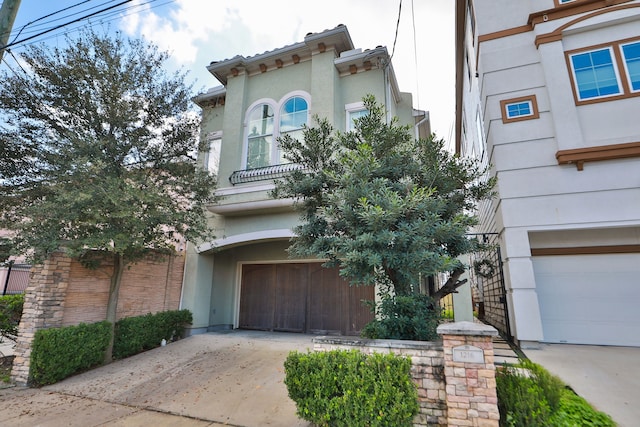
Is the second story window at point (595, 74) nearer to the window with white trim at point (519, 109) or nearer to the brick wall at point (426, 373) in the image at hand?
the window with white trim at point (519, 109)

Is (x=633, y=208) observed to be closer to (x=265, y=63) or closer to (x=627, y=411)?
(x=627, y=411)

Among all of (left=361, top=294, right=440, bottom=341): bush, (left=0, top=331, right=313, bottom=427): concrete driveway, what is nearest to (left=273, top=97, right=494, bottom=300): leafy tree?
(left=361, top=294, right=440, bottom=341): bush

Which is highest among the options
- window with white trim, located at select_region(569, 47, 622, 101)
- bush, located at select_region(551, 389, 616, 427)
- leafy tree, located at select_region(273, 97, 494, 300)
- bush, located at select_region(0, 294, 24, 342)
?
window with white trim, located at select_region(569, 47, 622, 101)

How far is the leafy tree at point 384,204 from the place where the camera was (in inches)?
162

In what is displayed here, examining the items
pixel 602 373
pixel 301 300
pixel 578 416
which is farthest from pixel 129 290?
pixel 602 373

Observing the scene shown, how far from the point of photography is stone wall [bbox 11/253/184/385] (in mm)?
6145

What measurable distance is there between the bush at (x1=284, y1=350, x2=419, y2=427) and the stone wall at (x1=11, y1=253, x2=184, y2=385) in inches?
218

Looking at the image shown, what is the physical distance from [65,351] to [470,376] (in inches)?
284

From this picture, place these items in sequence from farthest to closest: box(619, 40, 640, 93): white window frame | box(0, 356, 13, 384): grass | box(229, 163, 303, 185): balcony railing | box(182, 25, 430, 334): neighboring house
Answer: box(182, 25, 430, 334): neighboring house → box(229, 163, 303, 185): balcony railing → box(619, 40, 640, 93): white window frame → box(0, 356, 13, 384): grass

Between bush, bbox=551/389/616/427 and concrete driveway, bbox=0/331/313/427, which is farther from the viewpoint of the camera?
concrete driveway, bbox=0/331/313/427

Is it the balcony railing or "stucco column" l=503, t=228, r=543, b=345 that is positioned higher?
the balcony railing

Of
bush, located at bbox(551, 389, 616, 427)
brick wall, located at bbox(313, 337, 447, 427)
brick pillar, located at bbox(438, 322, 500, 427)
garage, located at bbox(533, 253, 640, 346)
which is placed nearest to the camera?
bush, located at bbox(551, 389, 616, 427)

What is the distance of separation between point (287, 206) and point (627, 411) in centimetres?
714

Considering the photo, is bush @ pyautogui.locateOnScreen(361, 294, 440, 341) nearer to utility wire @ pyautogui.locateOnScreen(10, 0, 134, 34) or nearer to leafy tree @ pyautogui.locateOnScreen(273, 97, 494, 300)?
leafy tree @ pyautogui.locateOnScreen(273, 97, 494, 300)
